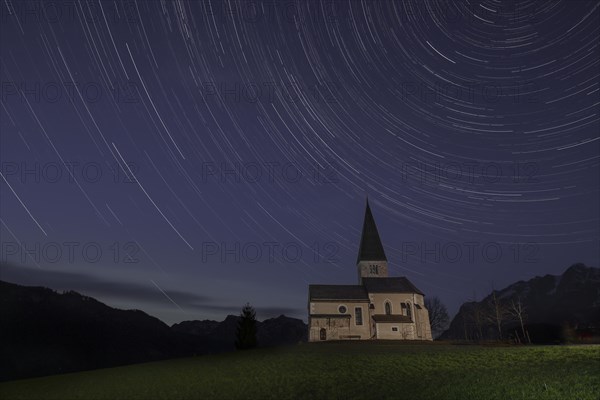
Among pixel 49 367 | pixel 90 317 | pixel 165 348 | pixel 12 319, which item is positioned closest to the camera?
pixel 49 367

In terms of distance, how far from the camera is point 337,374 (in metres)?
26.7

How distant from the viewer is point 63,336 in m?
152

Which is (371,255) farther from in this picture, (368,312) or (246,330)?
(246,330)

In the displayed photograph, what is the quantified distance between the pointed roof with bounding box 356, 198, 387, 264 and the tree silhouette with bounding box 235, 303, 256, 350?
1232 inches

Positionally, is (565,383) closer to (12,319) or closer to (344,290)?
(344,290)

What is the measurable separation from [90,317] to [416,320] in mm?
158922

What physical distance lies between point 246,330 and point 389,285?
26.8 m

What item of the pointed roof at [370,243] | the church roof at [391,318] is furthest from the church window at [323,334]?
the pointed roof at [370,243]

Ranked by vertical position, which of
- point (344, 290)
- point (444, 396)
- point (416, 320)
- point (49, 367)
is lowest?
point (49, 367)

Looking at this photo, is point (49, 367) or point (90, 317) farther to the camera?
point (90, 317)

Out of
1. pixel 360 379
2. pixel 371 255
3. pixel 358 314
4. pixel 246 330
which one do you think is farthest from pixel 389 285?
pixel 360 379

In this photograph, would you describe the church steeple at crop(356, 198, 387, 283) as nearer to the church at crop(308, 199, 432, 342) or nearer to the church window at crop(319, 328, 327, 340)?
the church at crop(308, 199, 432, 342)

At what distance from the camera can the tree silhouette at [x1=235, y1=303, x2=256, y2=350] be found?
49031 mm

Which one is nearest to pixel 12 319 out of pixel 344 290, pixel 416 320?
pixel 344 290
